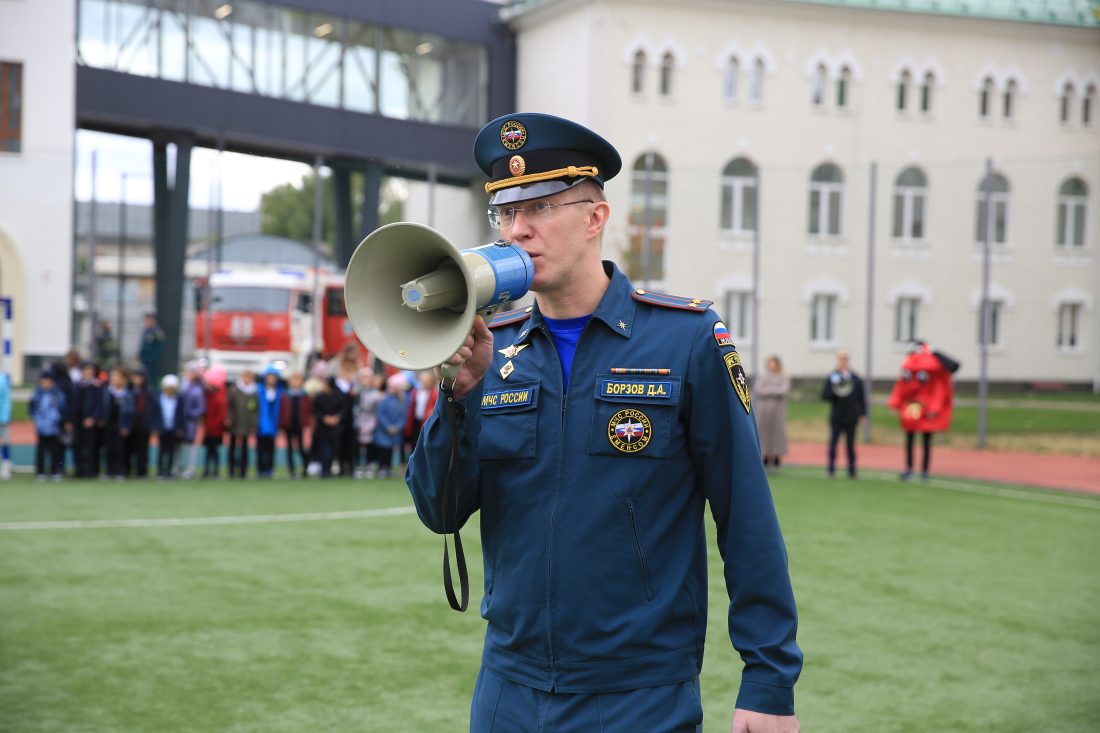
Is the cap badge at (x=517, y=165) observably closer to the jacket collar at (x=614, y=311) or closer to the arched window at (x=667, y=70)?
the jacket collar at (x=614, y=311)

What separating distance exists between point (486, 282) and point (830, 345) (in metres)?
28.4

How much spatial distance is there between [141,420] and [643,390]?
14.2 metres

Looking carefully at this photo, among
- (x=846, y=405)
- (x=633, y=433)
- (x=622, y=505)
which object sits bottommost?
(x=846, y=405)

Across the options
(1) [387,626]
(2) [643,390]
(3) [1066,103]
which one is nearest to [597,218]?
(2) [643,390]

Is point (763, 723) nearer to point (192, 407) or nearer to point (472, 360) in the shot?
point (472, 360)

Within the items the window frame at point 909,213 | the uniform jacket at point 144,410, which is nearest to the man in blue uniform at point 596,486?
the uniform jacket at point 144,410

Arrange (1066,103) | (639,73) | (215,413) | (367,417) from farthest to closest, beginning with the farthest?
(1066,103) → (639,73) → (367,417) → (215,413)

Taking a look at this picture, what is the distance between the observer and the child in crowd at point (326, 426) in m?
16.8

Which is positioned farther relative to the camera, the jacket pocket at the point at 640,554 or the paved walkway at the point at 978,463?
the paved walkway at the point at 978,463

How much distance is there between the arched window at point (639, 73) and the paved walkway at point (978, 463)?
13752 millimetres

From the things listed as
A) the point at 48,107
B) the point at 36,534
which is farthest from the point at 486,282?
the point at 48,107

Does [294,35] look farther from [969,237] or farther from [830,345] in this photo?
[969,237]

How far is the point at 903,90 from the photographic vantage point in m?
35.3

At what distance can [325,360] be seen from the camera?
21094 millimetres
